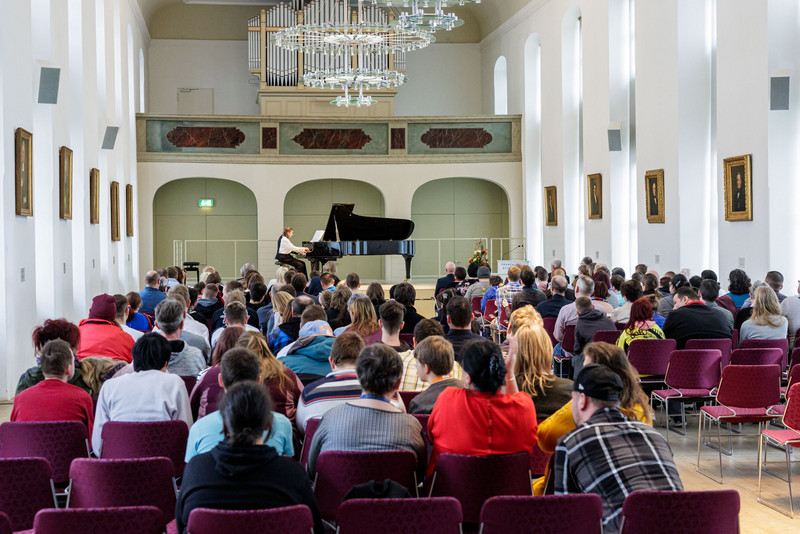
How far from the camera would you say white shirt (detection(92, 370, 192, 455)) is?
4219mm

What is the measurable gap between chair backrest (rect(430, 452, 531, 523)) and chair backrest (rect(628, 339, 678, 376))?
353 cm

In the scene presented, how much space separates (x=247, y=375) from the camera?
12.4 feet

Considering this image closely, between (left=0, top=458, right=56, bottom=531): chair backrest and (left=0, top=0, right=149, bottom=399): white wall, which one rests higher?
(left=0, top=0, right=149, bottom=399): white wall

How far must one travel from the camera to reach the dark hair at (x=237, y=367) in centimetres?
377

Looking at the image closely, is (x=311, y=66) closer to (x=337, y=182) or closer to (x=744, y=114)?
(x=337, y=182)

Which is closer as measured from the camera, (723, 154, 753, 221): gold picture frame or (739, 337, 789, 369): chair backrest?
(739, 337, 789, 369): chair backrest

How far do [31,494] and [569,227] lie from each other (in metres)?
15.9

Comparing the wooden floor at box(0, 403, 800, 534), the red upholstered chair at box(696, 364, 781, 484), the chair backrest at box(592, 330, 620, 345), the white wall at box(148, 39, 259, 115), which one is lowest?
the wooden floor at box(0, 403, 800, 534)

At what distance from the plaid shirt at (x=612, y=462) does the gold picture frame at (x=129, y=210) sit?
15.4 meters

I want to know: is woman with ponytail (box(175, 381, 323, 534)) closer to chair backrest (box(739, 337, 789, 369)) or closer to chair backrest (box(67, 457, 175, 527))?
chair backrest (box(67, 457, 175, 527))

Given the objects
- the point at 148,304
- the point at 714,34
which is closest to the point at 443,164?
the point at 714,34

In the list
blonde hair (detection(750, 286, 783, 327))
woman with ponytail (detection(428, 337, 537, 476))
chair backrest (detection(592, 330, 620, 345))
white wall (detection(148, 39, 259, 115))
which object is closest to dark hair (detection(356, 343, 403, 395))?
woman with ponytail (detection(428, 337, 537, 476))

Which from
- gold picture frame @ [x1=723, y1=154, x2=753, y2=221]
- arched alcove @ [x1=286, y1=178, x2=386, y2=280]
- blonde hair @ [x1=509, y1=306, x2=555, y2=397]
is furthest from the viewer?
arched alcove @ [x1=286, y1=178, x2=386, y2=280]

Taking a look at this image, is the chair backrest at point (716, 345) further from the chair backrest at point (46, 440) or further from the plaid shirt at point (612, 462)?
the chair backrest at point (46, 440)
